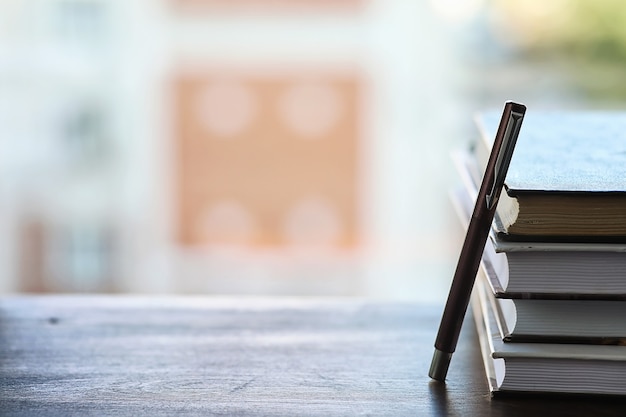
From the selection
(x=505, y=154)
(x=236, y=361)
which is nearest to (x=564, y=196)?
(x=505, y=154)

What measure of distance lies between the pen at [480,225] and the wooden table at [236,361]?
33 millimetres

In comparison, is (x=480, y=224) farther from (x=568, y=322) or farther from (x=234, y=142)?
(x=234, y=142)

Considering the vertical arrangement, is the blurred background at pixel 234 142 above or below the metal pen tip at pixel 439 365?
below

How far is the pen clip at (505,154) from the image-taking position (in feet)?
1.14

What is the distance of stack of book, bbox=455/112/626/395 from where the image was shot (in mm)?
346

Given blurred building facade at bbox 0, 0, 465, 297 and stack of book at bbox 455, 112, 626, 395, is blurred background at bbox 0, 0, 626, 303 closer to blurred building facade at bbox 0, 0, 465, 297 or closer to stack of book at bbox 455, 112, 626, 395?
blurred building facade at bbox 0, 0, 465, 297

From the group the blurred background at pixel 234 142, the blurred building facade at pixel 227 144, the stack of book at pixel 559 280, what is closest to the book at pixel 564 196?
the stack of book at pixel 559 280

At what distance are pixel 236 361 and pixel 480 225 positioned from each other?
0.49ft

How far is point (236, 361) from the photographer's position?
1.45ft

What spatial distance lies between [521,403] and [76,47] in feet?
18.4

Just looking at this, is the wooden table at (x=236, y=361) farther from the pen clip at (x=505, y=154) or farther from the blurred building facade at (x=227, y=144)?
the blurred building facade at (x=227, y=144)

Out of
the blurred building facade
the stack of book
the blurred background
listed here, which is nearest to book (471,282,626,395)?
the stack of book

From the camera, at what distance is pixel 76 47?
18.5 ft

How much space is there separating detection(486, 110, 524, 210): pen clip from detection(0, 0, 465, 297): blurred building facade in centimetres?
494
